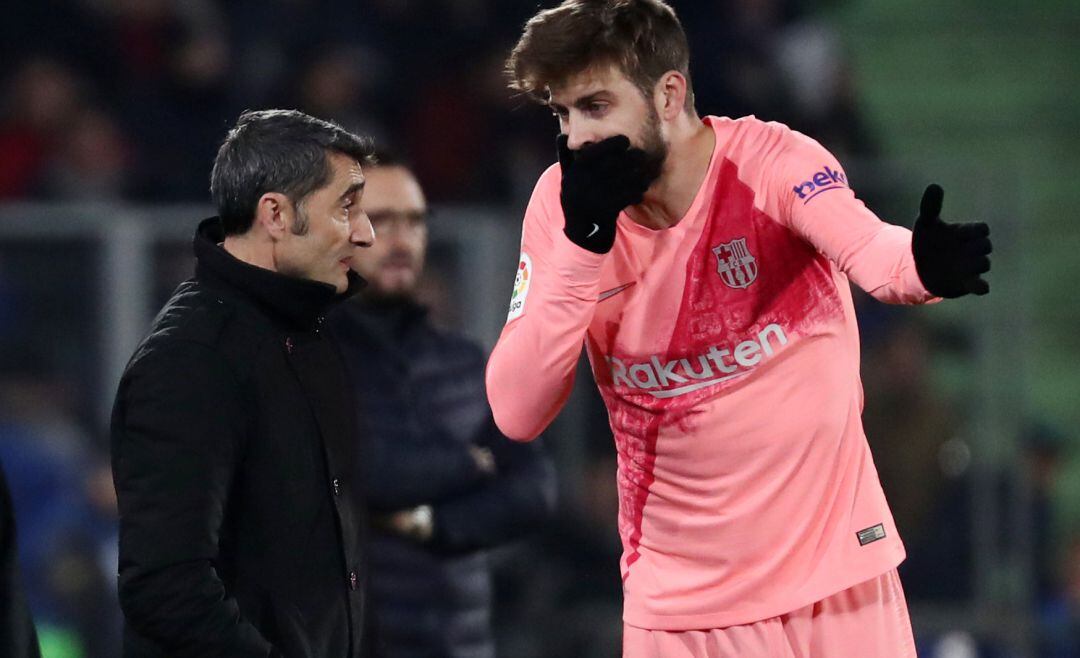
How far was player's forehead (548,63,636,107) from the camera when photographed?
293cm

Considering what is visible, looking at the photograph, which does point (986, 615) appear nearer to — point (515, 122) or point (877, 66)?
point (515, 122)

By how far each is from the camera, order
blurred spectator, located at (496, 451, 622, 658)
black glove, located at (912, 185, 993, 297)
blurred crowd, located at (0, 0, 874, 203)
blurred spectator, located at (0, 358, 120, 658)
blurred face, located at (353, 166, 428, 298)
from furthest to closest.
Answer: blurred crowd, located at (0, 0, 874, 203) < blurred spectator, located at (496, 451, 622, 658) < blurred spectator, located at (0, 358, 120, 658) < blurred face, located at (353, 166, 428, 298) < black glove, located at (912, 185, 993, 297)

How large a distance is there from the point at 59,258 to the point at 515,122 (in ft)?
8.81

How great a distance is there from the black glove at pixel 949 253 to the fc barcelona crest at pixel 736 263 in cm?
46

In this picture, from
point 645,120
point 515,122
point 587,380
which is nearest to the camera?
point 645,120

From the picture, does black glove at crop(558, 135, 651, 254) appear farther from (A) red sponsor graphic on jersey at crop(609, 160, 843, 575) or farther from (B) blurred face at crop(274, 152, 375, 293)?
(B) blurred face at crop(274, 152, 375, 293)

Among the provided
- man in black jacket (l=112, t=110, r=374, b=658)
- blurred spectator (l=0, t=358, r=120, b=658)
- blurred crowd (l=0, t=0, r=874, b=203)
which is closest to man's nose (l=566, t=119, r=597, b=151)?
man in black jacket (l=112, t=110, r=374, b=658)

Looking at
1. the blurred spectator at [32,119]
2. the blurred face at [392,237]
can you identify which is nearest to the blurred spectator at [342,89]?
the blurred spectator at [32,119]

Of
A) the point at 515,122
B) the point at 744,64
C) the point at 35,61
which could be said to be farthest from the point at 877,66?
the point at 35,61

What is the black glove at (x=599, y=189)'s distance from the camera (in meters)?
2.83

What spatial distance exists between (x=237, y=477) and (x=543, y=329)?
595 millimetres

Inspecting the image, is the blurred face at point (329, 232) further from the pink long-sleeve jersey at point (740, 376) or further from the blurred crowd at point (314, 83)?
the blurred crowd at point (314, 83)

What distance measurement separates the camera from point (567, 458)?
6.57 m

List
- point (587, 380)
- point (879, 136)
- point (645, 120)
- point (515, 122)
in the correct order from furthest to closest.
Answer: point (879, 136), point (515, 122), point (587, 380), point (645, 120)
